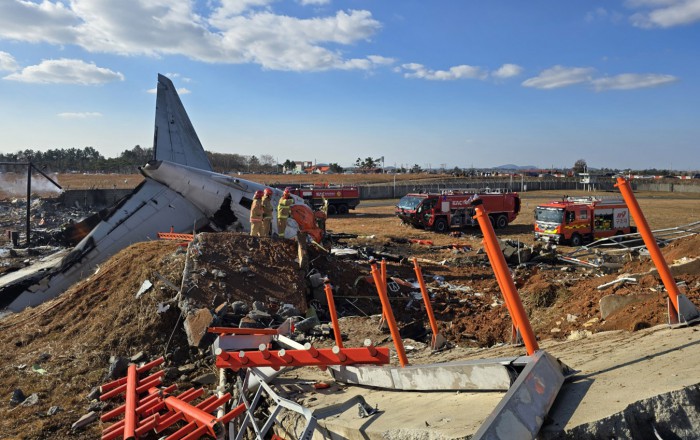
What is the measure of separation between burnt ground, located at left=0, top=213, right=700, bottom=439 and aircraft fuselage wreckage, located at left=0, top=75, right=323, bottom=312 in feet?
5.76

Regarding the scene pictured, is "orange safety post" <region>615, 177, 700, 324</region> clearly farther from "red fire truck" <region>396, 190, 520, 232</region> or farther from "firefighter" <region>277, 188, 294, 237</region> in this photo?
"red fire truck" <region>396, 190, 520, 232</region>

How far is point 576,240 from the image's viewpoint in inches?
864

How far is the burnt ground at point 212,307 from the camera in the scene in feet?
22.9

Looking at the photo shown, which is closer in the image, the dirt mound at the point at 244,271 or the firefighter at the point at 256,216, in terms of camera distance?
the dirt mound at the point at 244,271

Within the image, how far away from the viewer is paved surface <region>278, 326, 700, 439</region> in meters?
3.29

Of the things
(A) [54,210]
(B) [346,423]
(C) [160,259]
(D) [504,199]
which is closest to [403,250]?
(D) [504,199]

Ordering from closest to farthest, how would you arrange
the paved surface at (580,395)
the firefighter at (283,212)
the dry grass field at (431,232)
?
the paved surface at (580,395) < the firefighter at (283,212) < the dry grass field at (431,232)

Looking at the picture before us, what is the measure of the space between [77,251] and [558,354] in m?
12.6

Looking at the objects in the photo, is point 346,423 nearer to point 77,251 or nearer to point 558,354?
point 558,354

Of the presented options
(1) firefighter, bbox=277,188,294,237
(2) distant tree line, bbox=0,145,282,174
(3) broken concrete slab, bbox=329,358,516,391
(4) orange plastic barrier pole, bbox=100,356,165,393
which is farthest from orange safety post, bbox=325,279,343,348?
(2) distant tree line, bbox=0,145,282,174

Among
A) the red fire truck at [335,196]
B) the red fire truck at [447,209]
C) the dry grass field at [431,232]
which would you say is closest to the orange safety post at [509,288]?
the dry grass field at [431,232]

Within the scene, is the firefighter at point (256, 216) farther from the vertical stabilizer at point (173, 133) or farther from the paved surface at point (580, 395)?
the paved surface at point (580, 395)

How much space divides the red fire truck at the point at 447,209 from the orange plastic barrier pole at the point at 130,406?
69.7ft

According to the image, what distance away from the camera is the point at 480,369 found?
3734 mm
